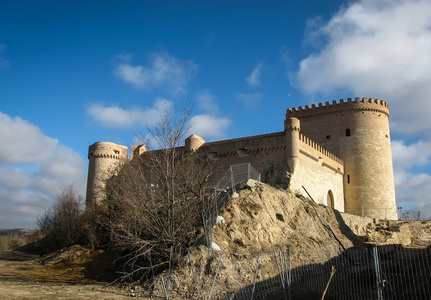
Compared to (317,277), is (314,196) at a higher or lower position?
higher

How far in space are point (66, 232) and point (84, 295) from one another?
1803 cm

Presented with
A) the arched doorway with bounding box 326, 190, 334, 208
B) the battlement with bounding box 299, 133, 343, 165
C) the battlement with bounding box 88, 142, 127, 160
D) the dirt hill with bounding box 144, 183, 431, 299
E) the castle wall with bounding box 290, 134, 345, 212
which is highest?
the battlement with bounding box 88, 142, 127, 160

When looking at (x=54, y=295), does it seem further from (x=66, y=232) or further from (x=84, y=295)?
(x=66, y=232)

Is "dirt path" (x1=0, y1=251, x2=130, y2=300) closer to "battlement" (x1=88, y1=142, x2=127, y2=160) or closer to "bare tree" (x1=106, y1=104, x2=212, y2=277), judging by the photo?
"bare tree" (x1=106, y1=104, x2=212, y2=277)

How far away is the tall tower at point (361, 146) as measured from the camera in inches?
1339

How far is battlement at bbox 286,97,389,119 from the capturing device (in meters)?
35.1

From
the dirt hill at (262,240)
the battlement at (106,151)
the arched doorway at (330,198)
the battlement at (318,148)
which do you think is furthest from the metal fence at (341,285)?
the battlement at (106,151)

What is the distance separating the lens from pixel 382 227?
29.8 m

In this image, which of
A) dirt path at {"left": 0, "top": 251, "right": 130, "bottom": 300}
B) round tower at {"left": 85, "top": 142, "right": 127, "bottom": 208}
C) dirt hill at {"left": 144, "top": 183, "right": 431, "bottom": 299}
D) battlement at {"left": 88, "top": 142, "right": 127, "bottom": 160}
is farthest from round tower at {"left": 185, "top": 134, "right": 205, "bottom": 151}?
dirt path at {"left": 0, "top": 251, "right": 130, "bottom": 300}

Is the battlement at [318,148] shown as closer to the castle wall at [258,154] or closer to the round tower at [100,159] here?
the castle wall at [258,154]

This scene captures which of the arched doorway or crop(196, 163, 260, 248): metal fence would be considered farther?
the arched doorway

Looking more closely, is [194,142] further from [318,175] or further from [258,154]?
[318,175]

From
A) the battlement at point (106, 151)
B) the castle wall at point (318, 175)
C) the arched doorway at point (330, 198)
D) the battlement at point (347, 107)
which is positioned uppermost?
the battlement at point (347, 107)

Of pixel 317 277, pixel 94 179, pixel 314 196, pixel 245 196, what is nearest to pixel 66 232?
pixel 94 179
